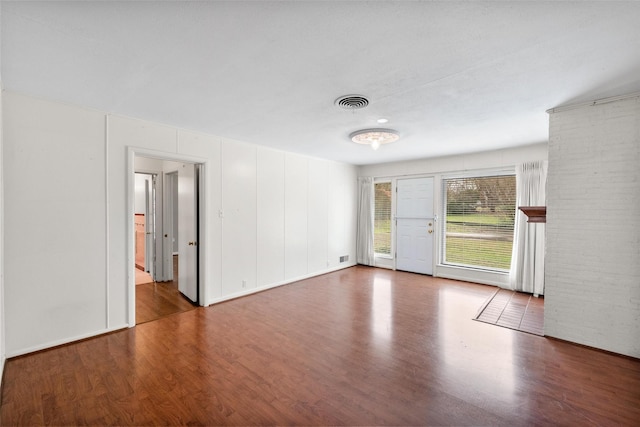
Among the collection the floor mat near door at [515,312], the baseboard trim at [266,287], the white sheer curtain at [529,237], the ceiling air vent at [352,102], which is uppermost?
the ceiling air vent at [352,102]

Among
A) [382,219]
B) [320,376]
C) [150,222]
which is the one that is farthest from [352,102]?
[150,222]

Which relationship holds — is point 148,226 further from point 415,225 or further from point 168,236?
point 415,225

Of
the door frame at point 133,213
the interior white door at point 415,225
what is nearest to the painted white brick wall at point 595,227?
the interior white door at point 415,225

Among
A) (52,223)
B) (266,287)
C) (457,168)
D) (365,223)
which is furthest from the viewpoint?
(365,223)

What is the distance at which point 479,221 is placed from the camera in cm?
553

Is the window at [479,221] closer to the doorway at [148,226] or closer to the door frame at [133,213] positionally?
the door frame at [133,213]

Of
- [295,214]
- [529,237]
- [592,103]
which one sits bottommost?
[529,237]

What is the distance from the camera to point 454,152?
5.36 m

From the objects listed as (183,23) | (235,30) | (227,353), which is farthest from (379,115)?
(227,353)

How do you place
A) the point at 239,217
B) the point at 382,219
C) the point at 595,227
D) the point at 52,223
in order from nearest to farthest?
1. the point at 52,223
2. the point at 595,227
3. the point at 239,217
4. the point at 382,219

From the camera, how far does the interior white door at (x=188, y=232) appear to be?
4.20 meters

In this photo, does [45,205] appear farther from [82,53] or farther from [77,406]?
[77,406]

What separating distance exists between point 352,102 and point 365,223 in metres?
4.52

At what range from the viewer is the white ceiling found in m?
1.58
